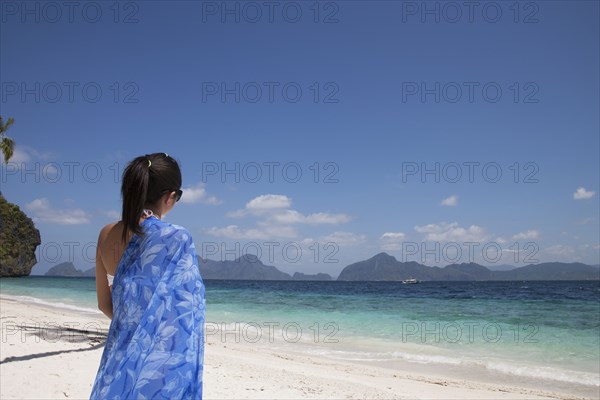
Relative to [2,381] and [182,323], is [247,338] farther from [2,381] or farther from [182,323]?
[182,323]

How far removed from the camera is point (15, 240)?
5897 cm

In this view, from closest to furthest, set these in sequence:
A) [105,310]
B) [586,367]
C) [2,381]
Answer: [105,310] < [2,381] < [586,367]

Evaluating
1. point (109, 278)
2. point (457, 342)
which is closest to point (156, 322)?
point (109, 278)

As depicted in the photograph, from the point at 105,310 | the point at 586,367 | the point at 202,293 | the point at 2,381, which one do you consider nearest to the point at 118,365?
the point at 105,310

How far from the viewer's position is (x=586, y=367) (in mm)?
10125

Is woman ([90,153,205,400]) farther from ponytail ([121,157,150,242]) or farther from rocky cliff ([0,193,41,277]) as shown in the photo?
rocky cliff ([0,193,41,277])

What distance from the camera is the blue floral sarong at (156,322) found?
1604mm

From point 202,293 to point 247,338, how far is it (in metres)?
12.1

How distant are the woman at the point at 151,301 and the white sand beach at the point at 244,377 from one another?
4.40 m

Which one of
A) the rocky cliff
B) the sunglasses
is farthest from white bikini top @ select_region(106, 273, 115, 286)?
the rocky cliff

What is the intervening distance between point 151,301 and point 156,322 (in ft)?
0.26

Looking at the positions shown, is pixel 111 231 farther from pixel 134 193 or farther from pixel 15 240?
pixel 15 240

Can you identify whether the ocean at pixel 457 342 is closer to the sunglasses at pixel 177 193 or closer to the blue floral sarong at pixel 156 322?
the blue floral sarong at pixel 156 322

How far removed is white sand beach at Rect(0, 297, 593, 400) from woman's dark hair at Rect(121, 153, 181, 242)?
15.2 feet
